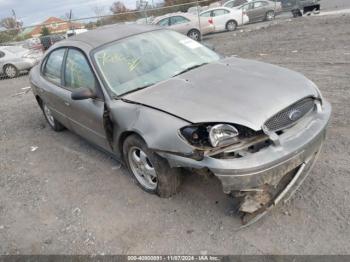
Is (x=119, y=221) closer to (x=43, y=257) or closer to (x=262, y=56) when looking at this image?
(x=43, y=257)

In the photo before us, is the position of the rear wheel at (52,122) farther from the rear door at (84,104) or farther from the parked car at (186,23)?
the parked car at (186,23)

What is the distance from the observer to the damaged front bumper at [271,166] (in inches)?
105

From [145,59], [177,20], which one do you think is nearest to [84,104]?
[145,59]

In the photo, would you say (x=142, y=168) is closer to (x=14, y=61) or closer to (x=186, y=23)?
(x=14, y=61)

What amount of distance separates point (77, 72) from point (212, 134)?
7.57 feet

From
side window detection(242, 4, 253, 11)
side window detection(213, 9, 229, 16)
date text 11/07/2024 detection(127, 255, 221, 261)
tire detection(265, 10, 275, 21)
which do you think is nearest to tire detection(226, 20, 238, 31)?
side window detection(213, 9, 229, 16)

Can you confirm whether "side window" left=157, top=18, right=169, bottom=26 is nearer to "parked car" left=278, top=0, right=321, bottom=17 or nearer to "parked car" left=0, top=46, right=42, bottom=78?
"parked car" left=0, top=46, right=42, bottom=78

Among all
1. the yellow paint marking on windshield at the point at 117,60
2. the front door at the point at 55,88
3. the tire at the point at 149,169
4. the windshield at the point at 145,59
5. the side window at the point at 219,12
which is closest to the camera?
the tire at the point at 149,169

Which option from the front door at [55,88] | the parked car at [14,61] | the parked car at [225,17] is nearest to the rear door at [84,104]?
the front door at [55,88]

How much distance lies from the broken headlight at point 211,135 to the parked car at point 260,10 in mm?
19126

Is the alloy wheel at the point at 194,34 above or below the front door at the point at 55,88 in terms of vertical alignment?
below

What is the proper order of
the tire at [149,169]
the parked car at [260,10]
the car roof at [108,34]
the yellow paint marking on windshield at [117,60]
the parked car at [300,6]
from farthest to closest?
the parked car at [260,10] < the parked car at [300,6] < the car roof at [108,34] < the yellow paint marking on windshield at [117,60] < the tire at [149,169]

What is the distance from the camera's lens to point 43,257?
3043 millimetres

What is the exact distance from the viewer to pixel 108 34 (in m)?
4.37
